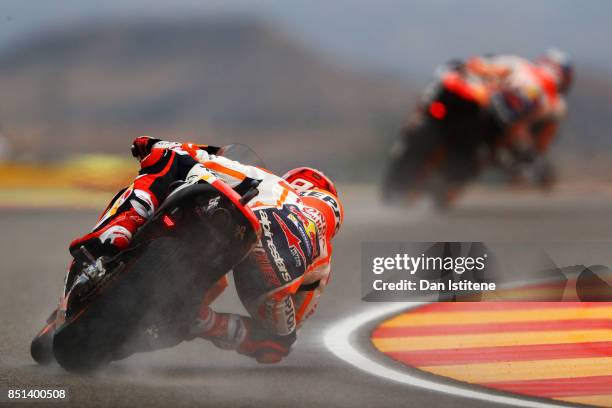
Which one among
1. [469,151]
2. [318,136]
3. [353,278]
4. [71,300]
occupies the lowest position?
[71,300]

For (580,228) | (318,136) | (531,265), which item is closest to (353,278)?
(531,265)

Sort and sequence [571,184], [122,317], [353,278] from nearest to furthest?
[122,317] → [353,278] → [571,184]

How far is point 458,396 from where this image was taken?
4820 mm

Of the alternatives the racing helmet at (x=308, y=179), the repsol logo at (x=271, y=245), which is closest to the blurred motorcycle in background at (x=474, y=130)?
the racing helmet at (x=308, y=179)

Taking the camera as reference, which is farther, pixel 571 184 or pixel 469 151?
pixel 571 184

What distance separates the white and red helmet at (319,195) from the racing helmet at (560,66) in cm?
1036

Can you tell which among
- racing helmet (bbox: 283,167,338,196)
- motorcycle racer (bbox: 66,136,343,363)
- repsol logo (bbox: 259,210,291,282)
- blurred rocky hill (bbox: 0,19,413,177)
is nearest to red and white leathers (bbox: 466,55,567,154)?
racing helmet (bbox: 283,167,338,196)

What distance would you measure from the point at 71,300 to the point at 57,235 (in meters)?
8.17

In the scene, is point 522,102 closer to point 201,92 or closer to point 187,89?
point 201,92

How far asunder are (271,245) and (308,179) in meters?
0.70

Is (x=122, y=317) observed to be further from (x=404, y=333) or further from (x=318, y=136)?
(x=318, y=136)

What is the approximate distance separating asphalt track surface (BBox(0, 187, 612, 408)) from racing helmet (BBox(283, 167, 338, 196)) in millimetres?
787

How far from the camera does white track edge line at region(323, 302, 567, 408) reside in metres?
4.79

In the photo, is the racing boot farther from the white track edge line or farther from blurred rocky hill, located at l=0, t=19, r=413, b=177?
blurred rocky hill, located at l=0, t=19, r=413, b=177
